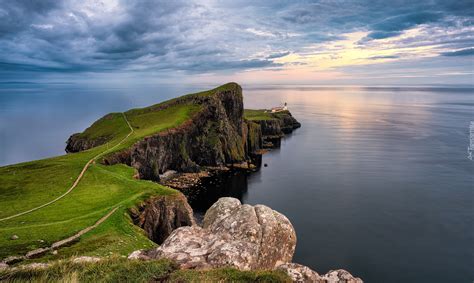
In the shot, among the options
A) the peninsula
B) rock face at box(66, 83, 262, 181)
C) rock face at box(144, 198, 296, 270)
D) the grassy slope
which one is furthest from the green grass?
rock face at box(66, 83, 262, 181)

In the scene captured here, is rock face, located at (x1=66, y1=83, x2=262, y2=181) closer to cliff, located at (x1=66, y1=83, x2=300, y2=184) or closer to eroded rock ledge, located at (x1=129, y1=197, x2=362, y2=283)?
cliff, located at (x1=66, y1=83, x2=300, y2=184)

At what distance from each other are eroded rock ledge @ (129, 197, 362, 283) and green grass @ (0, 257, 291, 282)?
145cm

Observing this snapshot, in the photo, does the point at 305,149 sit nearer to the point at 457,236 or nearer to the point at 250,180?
the point at 250,180

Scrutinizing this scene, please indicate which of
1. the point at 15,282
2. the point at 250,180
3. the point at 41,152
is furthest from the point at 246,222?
the point at 41,152

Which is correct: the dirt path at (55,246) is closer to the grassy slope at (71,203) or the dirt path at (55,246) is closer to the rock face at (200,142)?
the grassy slope at (71,203)

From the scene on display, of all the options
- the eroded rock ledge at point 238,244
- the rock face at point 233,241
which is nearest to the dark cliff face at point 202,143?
the rock face at point 233,241

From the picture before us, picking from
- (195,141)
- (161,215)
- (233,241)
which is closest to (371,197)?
(161,215)

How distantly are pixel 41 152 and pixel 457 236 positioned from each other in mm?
141603

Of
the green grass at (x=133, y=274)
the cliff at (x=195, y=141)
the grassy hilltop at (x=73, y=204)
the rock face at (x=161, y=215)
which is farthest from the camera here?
the cliff at (x=195, y=141)

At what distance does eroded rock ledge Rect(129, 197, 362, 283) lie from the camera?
1666 centimetres

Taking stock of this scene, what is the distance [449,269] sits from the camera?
48656 mm

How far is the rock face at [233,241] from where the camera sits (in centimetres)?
1750

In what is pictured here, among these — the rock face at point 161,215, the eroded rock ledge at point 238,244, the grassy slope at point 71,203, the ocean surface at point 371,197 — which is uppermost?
the eroded rock ledge at point 238,244

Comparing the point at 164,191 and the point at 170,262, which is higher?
the point at 170,262
